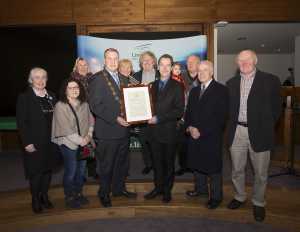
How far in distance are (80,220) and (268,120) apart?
2.11 meters

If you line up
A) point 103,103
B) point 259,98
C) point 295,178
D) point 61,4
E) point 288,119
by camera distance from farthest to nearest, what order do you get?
point 61,4, point 288,119, point 295,178, point 103,103, point 259,98

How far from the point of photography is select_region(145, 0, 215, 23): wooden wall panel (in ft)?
16.7

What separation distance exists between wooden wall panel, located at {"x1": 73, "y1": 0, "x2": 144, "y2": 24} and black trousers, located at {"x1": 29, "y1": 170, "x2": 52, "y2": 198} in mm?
3104

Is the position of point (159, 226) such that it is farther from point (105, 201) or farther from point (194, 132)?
point (194, 132)

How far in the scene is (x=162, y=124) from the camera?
2951 millimetres

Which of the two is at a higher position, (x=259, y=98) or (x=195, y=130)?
(x=259, y=98)

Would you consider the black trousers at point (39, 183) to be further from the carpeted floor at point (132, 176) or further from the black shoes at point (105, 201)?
the carpeted floor at point (132, 176)

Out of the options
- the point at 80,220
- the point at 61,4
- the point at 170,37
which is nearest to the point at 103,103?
the point at 80,220

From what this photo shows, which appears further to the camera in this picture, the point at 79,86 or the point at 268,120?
the point at 79,86

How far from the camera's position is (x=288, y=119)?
4.24 metres

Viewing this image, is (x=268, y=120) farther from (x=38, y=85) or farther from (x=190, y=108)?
(x=38, y=85)

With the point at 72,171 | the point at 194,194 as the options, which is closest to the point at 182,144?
the point at 194,194

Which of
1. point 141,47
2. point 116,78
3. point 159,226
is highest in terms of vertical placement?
point 141,47

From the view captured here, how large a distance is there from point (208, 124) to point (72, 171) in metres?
1.41
